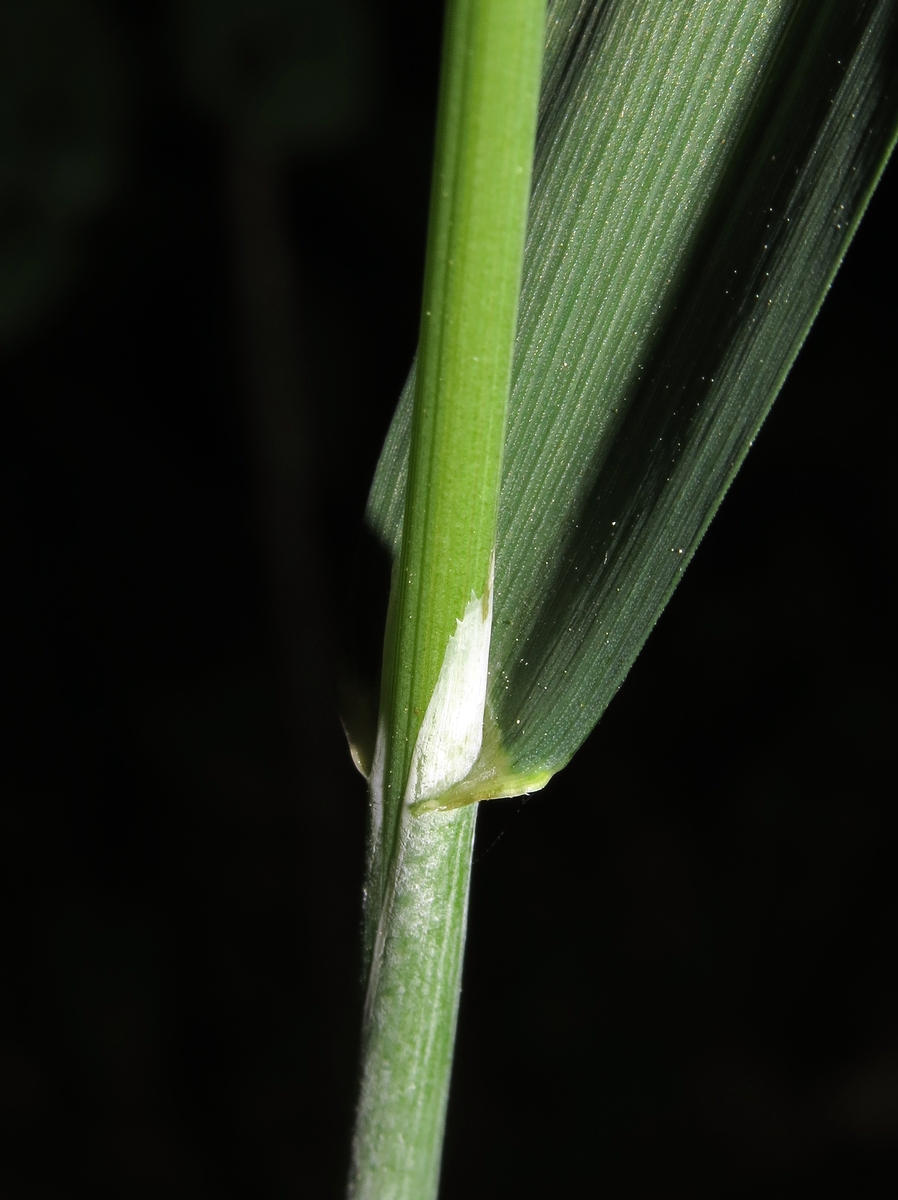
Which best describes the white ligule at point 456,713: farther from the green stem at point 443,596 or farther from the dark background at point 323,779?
the dark background at point 323,779

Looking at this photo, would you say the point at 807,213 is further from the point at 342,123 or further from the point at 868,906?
the point at 868,906

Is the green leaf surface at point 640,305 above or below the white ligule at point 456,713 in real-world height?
above

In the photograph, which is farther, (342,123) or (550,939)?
(550,939)

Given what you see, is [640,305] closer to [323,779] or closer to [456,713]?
[456,713]

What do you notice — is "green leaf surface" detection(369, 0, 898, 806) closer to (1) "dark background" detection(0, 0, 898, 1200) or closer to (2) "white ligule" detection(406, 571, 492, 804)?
(2) "white ligule" detection(406, 571, 492, 804)

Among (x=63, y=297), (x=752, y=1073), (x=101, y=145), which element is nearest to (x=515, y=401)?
(x=101, y=145)

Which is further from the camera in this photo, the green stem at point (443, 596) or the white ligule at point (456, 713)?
the white ligule at point (456, 713)

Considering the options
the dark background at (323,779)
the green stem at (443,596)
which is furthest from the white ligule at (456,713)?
the dark background at (323,779)
